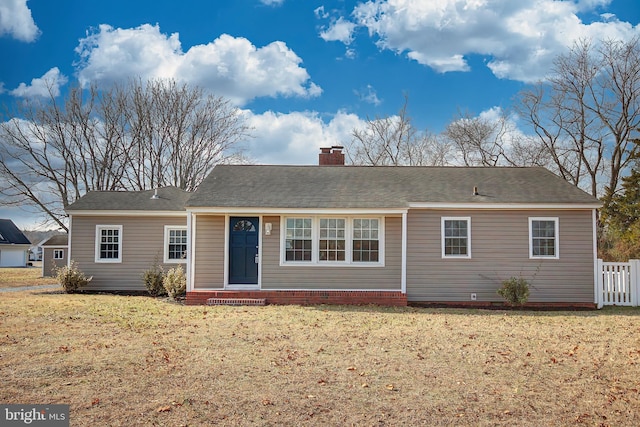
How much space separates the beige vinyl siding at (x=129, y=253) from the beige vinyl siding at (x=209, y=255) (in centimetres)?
310

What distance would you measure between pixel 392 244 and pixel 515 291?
3.61m

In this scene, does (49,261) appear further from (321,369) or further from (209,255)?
(321,369)

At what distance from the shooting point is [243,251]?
15.2 m

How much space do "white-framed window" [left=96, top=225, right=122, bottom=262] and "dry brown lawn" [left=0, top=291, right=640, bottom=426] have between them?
20.4 ft

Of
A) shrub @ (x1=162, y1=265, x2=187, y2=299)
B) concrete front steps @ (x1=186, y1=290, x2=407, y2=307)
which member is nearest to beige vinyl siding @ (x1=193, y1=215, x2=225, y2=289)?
concrete front steps @ (x1=186, y1=290, x2=407, y2=307)

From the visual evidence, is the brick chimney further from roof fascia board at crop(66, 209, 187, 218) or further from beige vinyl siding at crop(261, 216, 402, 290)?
roof fascia board at crop(66, 209, 187, 218)

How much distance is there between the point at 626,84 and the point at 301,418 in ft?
89.5

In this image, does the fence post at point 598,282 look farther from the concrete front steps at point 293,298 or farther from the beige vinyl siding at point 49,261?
the beige vinyl siding at point 49,261

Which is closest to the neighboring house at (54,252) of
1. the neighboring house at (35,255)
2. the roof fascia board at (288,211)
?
the roof fascia board at (288,211)

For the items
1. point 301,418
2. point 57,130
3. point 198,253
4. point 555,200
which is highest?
point 57,130

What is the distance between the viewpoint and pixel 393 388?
614 centimetres

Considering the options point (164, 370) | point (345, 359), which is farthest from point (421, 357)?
point (164, 370)

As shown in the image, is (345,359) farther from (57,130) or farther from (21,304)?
(57,130)

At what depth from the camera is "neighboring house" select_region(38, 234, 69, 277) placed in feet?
91.4
